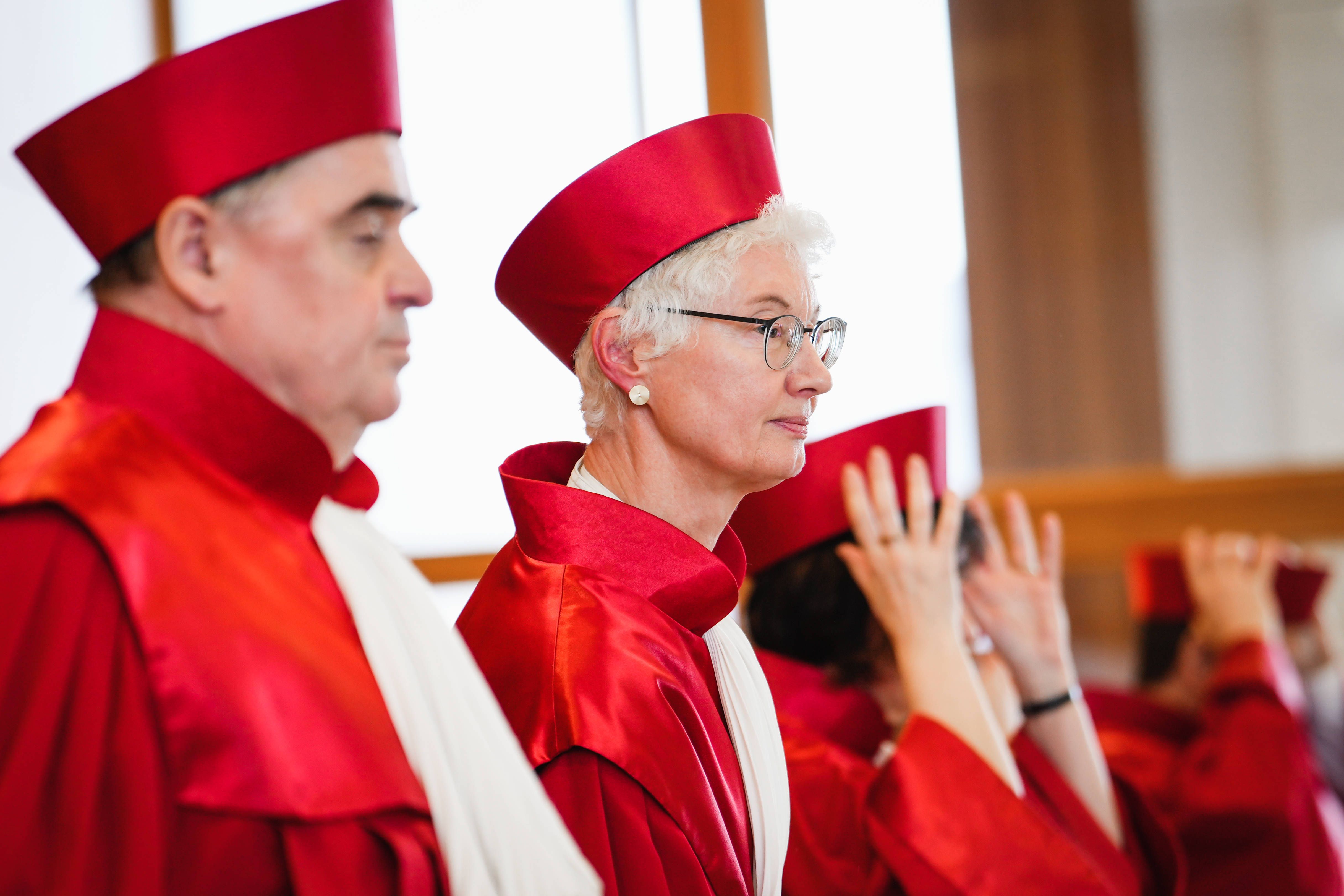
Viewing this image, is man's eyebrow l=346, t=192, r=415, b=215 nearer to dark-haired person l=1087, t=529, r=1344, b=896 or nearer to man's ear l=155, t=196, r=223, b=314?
man's ear l=155, t=196, r=223, b=314

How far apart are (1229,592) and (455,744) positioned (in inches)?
107

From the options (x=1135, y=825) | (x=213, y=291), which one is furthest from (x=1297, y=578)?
(x=213, y=291)

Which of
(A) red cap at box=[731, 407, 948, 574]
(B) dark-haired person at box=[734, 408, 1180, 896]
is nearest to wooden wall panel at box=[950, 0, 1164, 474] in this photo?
(B) dark-haired person at box=[734, 408, 1180, 896]

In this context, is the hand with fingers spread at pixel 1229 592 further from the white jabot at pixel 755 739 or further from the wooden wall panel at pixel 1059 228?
the white jabot at pixel 755 739

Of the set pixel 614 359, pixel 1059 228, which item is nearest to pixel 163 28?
pixel 614 359

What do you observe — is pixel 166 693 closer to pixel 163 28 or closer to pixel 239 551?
pixel 239 551

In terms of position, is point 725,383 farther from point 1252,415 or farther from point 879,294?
point 1252,415

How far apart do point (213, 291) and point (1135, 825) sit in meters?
1.85

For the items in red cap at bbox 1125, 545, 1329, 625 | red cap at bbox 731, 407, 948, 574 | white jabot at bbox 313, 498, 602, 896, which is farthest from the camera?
red cap at bbox 1125, 545, 1329, 625

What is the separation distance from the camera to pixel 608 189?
1285 mm

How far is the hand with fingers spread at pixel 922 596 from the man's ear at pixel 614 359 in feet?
1.54

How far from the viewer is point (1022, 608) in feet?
6.35

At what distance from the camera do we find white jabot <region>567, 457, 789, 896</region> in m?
1.21

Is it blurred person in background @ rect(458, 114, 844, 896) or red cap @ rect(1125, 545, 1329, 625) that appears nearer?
blurred person in background @ rect(458, 114, 844, 896)
